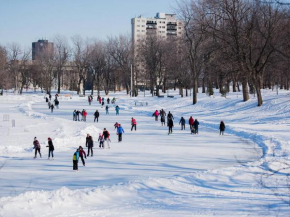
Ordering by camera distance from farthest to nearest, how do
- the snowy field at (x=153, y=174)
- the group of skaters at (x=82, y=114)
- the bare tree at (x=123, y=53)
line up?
the bare tree at (x=123, y=53) < the group of skaters at (x=82, y=114) < the snowy field at (x=153, y=174)

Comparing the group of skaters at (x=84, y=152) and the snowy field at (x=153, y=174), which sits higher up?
the group of skaters at (x=84, y=152)

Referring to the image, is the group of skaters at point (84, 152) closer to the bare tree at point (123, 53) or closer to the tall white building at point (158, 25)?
the bare tree at point (123, 53)

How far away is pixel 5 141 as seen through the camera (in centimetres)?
2305

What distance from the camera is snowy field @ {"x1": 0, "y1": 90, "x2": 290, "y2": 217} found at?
10.1 metres

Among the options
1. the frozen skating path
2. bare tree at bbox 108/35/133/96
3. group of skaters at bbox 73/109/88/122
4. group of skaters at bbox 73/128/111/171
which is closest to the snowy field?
the frozen skating path

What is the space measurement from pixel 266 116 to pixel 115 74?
195ft

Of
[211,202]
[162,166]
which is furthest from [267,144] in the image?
[211,202]

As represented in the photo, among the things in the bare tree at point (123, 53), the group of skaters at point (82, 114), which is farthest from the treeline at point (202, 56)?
the group of skaters at point (82, 114)

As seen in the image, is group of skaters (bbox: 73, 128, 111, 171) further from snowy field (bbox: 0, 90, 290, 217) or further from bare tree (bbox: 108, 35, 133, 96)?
bare tree (bbox: 108, 35, 133, 96)

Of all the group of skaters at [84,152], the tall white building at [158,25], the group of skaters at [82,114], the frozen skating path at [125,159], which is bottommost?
the frozen skating path at [125,159]

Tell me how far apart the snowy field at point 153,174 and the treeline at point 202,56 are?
19.1ft

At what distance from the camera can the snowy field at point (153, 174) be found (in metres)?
10.1

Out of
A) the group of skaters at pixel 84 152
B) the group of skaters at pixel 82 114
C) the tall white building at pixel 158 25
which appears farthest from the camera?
the tall white building at pixel 158 25

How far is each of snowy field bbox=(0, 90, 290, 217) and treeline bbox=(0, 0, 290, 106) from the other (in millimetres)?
5813
